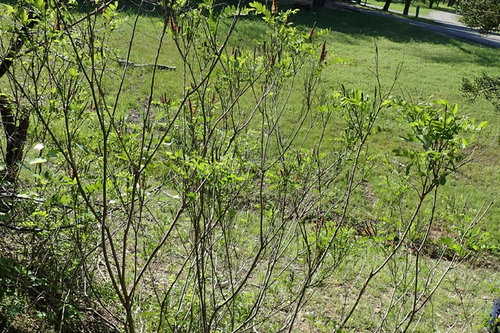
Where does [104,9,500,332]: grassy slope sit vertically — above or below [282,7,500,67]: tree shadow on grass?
below

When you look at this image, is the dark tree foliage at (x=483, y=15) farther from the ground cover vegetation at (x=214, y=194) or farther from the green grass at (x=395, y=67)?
the ground cover vegetation at (x=214, y=194)

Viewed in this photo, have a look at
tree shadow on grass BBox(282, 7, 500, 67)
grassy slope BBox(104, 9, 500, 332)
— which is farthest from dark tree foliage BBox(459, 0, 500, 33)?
tree shadow on grass BBox(282, 7, 500, 67)

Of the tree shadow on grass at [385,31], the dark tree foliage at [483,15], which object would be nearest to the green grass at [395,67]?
the tree shadow on grass at [385,31]

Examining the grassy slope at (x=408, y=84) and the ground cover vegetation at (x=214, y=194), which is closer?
the ground cover vegetation at (x=214, y=194)

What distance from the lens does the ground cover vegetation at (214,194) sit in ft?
8.09

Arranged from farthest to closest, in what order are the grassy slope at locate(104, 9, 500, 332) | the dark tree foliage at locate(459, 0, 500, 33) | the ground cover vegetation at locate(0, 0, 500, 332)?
the dark tree foliage at locate(459, 0, 500, 33) → the grassy slope at locate(104, 9, 500, 332) → the ground cover vegetation at locate(0, 0, 500, 332)

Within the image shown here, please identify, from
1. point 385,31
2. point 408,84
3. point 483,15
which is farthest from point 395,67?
point 385,31

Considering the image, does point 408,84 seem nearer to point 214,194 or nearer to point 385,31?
→ point 385,31

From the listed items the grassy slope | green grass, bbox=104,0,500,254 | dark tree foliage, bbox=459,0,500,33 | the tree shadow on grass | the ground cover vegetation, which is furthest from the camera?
the tree shadow on grass

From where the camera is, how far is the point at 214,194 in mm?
2584

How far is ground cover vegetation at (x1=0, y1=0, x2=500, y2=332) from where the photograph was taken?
97.0 inches

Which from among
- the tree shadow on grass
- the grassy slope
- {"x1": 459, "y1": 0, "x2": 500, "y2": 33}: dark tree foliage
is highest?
{"x1": 459, "y1": 0, "x2": 500, "y2": 33}: dark tree foliage

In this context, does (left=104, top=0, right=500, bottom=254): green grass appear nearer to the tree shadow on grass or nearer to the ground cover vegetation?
the tree shadow on grass

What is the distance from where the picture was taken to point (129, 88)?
1123 cm
